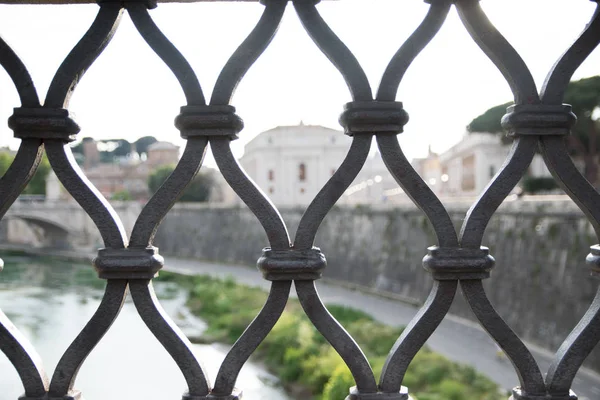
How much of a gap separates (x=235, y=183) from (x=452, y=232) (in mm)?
349

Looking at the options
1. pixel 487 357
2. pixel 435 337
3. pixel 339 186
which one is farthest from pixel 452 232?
pixel 435 337

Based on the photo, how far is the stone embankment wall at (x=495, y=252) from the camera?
9414mm

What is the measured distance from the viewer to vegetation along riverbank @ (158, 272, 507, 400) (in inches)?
296

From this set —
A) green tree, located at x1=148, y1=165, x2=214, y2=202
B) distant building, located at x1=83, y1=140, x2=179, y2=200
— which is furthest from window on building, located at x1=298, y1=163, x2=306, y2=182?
distant building, located at x1=83, y1=140, x2=179, y2=200

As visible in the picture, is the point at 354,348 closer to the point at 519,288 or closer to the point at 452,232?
the point at 452,232

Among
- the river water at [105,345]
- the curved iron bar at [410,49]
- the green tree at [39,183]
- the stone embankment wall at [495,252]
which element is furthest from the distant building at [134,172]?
the curved iron bar at [410,49]

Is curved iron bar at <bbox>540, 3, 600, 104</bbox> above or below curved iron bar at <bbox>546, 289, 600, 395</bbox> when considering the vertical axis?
above

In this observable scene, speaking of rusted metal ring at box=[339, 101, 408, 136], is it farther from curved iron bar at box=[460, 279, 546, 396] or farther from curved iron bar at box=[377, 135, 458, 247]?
curved iron bar at box=[460, 279, 546, 396]

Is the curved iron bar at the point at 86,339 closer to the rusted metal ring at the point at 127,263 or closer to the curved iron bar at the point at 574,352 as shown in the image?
the rusted metal ring at the point at 127,263

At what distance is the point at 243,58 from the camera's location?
0.92m

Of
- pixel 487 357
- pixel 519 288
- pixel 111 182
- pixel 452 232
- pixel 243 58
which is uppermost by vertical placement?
pixel 111 182

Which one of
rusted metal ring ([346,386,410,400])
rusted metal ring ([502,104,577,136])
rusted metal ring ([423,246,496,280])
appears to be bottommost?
rusted metal ring ([346,386,410,400])

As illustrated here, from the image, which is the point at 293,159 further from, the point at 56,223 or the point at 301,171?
the point at 56,223

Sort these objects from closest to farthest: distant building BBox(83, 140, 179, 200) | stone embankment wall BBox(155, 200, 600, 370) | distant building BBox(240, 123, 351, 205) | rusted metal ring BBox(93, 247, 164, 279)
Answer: rusted metal ring BBox(93, 247, 164, 279), stone embankment wall BBox(155, 200, 600, 370), distant building BBox(240, 123, 351, 205), distant building BBox(83, 140, 179, 200)
